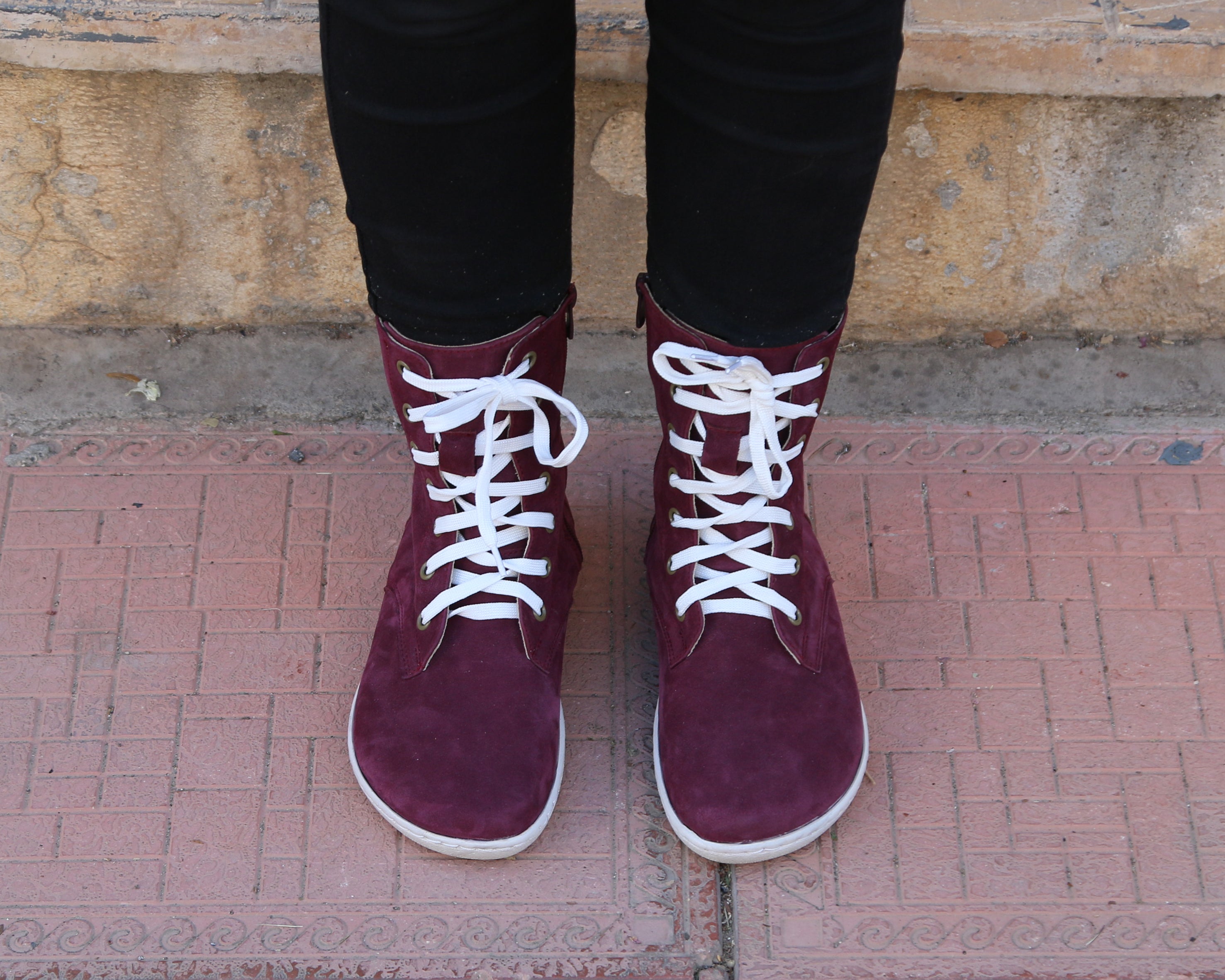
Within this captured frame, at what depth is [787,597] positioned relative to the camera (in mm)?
1207

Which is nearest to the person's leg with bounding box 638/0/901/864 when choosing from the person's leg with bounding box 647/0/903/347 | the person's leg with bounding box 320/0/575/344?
the person's leg with bounding box 647/0/903/347

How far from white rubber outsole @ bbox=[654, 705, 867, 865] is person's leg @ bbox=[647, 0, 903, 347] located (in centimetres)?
51

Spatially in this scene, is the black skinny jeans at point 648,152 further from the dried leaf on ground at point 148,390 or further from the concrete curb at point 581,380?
the dried leaf on ground at point 148,390

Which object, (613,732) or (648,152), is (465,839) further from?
(648,152)

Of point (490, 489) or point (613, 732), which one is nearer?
point (490, 489)

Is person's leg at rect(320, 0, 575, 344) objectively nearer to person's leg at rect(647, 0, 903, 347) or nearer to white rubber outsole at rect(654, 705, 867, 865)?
person's leg at rect(647, 0, 903, 347)

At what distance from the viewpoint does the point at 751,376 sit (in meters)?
1.06

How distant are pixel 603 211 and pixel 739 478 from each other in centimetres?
53

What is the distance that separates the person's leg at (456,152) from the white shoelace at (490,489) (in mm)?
60

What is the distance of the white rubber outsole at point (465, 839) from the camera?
113 centimetres

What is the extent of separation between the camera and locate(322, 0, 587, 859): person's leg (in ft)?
2.88

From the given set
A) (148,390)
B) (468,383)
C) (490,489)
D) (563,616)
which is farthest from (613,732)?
(148,390)

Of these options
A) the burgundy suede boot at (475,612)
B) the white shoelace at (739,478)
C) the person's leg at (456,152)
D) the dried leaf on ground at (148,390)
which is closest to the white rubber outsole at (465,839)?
the burgundy suede boot at (475,612)

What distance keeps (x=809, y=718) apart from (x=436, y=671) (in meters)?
0.42
